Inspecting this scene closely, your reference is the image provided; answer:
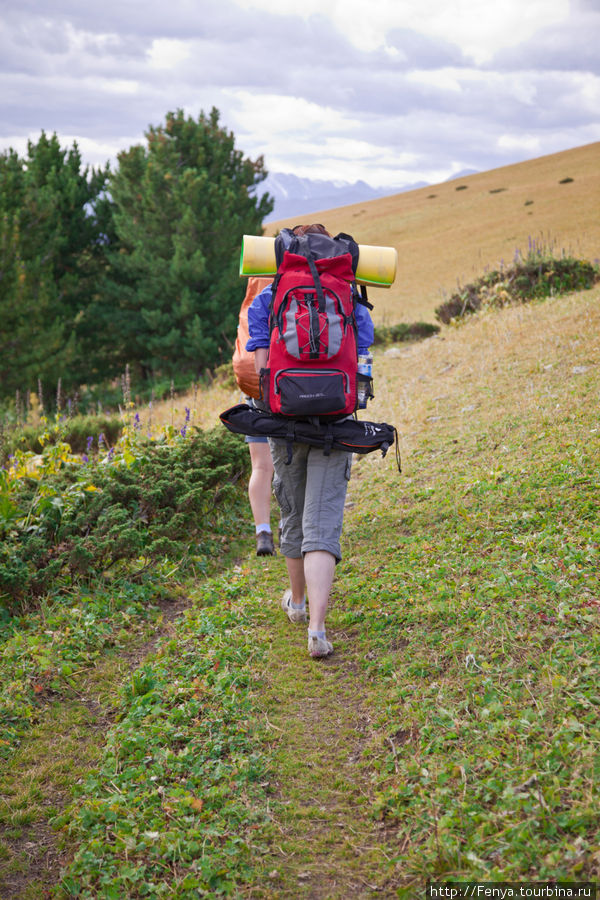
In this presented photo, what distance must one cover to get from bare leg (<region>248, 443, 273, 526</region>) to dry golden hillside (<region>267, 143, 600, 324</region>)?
49.1 feet

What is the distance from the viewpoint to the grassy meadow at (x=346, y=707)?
255cm

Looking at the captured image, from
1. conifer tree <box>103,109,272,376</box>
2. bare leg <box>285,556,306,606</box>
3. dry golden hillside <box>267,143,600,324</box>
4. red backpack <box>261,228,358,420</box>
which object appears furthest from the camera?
dry golden hillside <box>267,143,600,324</box>

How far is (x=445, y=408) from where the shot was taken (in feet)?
28.2

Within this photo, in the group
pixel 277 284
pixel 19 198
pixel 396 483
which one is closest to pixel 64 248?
pixel 19 198

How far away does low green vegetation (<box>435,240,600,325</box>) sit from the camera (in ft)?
43.3

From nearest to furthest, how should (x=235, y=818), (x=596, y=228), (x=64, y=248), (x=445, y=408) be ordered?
(x=235, y=818)
(x=445, y=408)
(x=64, y=248)
(x=596, y=228)

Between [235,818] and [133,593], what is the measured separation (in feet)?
8.39

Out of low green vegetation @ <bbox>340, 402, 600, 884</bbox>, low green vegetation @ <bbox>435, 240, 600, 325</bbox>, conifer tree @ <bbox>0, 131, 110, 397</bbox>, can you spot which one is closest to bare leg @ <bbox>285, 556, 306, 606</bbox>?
low green vegetation @ <bbox>340, 402, 600, 884</bbox>

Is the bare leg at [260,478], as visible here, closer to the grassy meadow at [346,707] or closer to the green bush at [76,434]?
the grassy meadow at [346,707]

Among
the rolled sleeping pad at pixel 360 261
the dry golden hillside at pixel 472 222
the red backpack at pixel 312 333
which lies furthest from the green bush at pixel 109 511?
the dry golden hillside at pixel 472 222

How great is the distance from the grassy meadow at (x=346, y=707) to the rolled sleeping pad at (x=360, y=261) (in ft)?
6.04

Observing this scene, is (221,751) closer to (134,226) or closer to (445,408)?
(445,408)

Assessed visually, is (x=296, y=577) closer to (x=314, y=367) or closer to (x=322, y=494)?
(x=322, y=494)

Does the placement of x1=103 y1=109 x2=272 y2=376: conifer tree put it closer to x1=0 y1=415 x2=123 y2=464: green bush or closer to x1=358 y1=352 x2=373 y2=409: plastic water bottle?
x1=0 y1=415 x2=123 y2=464: green bush
